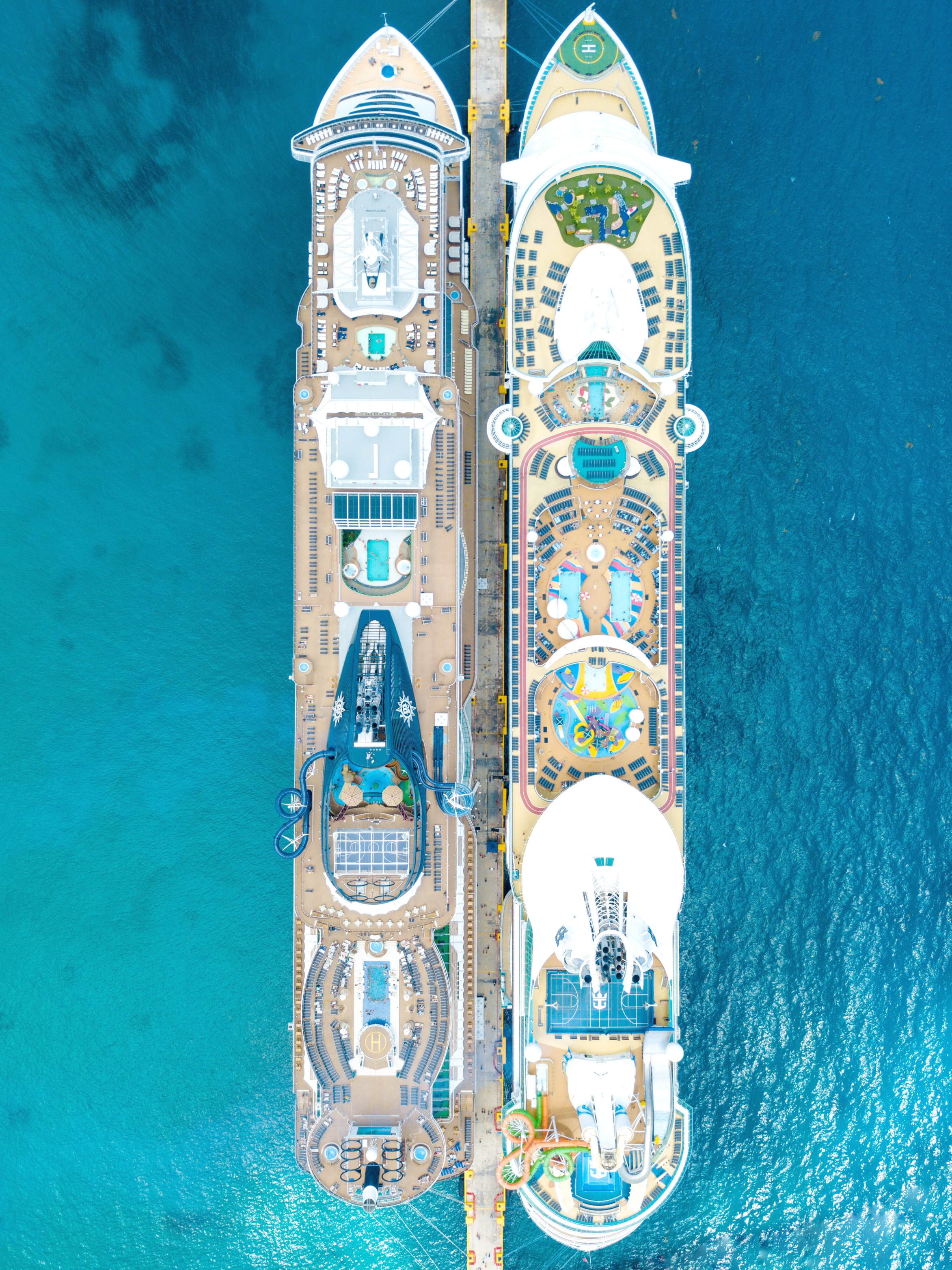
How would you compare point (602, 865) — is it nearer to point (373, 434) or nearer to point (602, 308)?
point (373, 434)

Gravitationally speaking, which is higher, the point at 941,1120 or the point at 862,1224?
the point at 941,1120

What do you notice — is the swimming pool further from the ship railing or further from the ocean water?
the ship railing

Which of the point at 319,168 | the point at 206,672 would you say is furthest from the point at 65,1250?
the point at 319,168

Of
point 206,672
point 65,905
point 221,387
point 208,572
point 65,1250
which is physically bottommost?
point 65,1250

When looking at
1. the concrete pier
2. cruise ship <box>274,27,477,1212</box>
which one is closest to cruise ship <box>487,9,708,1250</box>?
cruise ship <box>274,27,477,1212</box>

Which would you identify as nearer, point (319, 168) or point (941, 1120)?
point (319, 168)

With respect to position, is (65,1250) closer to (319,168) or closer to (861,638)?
(861,638)

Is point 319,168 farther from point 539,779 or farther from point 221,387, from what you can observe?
point 539,779
